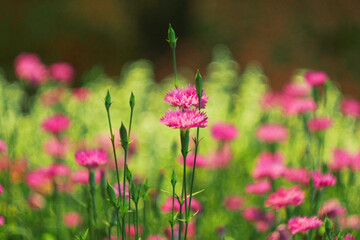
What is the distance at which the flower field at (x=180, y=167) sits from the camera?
4.19 feet

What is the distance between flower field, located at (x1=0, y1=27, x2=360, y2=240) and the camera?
128 cm

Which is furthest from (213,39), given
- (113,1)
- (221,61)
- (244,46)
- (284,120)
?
(284,120)

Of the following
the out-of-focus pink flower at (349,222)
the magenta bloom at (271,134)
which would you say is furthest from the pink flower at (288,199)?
the magenta bloom at (271,134)

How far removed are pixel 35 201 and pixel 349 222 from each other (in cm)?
116

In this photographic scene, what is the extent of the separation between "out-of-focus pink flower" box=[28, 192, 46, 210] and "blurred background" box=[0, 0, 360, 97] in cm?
367

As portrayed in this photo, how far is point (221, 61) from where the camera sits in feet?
12.4

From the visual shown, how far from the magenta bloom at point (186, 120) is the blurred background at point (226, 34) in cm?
474

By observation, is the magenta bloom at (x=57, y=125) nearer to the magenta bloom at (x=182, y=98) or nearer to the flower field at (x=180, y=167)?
the flower field at (x=180, y=167)

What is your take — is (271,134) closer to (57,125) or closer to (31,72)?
(57,125)

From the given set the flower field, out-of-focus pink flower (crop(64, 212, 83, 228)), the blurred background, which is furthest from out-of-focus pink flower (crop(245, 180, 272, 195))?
the blurred background

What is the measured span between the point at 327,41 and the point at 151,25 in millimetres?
1956

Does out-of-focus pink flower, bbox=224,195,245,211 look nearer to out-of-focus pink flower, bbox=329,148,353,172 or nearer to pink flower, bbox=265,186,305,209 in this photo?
out-of-focus pink flower, bbox=329,148,353,172

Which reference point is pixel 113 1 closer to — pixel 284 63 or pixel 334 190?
pixel 284 63

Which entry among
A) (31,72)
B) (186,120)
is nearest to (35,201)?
(31,72)
